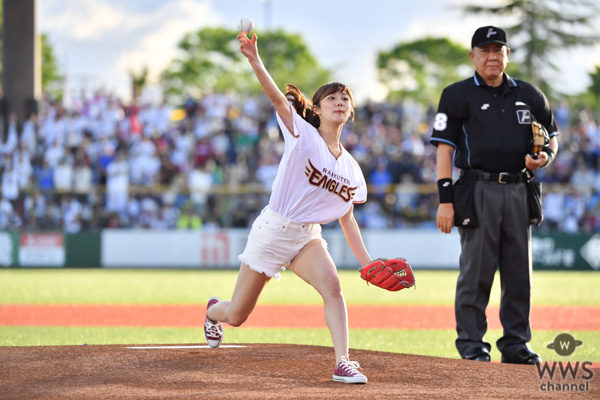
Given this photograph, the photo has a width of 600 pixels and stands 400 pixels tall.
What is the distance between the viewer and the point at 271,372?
19.2 ft

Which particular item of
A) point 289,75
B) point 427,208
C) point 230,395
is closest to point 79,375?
point 230,395

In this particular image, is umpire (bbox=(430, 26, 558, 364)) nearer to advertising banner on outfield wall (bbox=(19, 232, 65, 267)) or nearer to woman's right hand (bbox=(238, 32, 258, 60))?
woman's right hand (bbox=(238, 32, 258, 60))

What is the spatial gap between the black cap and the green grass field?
110 inches

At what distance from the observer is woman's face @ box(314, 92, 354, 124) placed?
5820 millimetres

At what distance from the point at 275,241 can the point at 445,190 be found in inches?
74.5

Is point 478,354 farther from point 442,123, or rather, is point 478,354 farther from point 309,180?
point 309,180

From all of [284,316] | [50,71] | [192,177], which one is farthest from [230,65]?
[284,316]

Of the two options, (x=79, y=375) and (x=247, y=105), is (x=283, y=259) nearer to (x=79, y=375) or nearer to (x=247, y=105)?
(x=79, y=375)

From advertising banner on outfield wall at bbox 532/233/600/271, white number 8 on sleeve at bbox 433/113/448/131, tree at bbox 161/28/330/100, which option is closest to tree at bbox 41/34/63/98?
tree at bbox 161/28/330/100

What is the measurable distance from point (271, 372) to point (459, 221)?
2.19m

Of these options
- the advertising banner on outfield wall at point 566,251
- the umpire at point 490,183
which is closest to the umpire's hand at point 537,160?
the umpire at point 490,183

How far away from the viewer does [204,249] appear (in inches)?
860

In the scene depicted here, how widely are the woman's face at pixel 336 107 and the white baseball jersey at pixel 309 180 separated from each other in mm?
150

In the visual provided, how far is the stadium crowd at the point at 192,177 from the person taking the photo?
71.8ft
